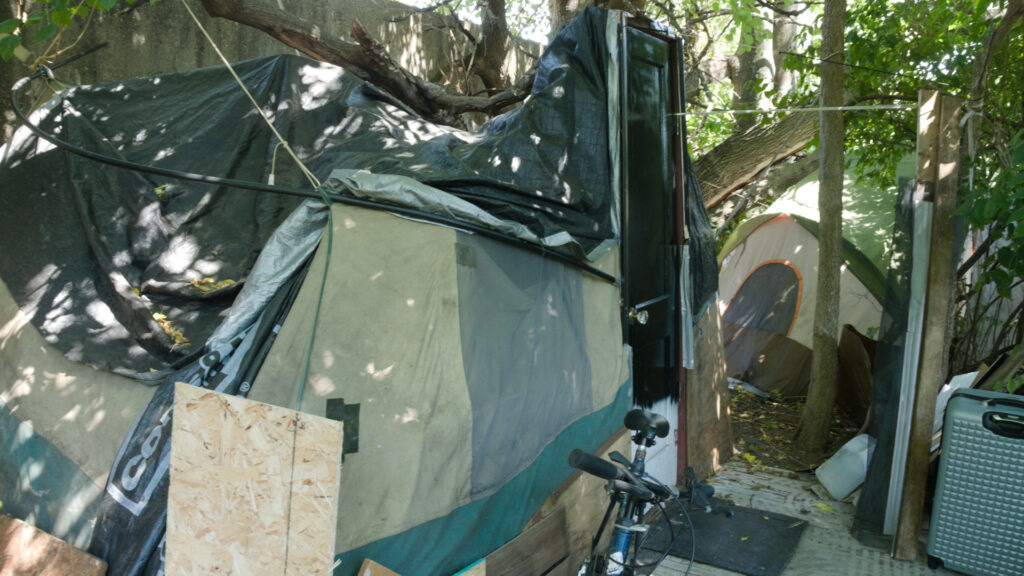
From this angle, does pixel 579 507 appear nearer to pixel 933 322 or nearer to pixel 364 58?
pixel 933 322

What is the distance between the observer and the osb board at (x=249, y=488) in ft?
7.57

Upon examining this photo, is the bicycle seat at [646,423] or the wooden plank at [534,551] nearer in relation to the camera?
the bicycle seat at [646,423]

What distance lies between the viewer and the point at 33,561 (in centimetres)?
270

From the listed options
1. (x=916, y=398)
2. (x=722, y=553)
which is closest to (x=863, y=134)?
(x=916, y=398)

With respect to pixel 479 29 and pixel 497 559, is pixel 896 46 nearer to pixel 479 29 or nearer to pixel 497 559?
pixel 479 29

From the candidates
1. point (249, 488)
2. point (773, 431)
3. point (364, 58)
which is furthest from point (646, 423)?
point (773, 431)

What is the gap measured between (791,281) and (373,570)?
22.1ft

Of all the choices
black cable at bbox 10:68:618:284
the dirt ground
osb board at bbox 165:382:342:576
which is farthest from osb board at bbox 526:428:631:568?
the dirt ground

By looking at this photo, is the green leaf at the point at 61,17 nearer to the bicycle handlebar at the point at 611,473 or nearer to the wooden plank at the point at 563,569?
the bicycle handlebar at the point at 611,473

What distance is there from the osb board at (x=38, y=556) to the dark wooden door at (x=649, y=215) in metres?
3.11

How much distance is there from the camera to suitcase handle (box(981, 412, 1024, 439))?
3.97m

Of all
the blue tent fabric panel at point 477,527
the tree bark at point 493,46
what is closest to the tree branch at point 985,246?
the blue tent fabric panel at point 477,527

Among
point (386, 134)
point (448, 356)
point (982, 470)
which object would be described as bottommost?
point (982, 470)

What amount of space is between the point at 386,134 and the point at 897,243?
3309 mm
